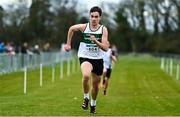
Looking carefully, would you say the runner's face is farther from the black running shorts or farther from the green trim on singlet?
the black running shorts

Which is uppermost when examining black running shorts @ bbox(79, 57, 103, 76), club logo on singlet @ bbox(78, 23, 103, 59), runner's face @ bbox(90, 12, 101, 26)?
runner's face @ bbox(90, 12, 101, 26)

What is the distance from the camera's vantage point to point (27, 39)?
81.2 meters

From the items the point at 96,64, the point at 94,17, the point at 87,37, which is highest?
the point at 94,17

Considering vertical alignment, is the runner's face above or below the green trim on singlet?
above

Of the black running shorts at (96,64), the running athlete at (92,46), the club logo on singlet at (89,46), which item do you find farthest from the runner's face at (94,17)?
the black running shorts at (96,64)

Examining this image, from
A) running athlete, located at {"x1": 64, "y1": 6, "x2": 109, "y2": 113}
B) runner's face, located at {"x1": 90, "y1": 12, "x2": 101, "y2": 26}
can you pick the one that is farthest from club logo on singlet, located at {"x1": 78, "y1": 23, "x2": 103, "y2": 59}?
runner's face, located at {"x1": 90, "y1": 12, "x2": 101, "y2": 26}

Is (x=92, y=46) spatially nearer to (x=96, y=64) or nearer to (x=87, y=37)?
(x=87, y=37)

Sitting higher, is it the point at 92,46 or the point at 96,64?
the point at 92,46

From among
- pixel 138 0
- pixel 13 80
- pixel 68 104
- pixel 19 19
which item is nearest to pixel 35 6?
pixel 19 19

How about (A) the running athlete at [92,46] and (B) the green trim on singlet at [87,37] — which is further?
(B) the green trim on singlet at [87,37]

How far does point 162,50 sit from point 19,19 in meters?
36.0

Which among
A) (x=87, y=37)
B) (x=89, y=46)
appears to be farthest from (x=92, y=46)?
(x=87, y=37)

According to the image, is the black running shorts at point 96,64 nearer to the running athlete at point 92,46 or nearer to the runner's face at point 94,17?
the running athlete at point 92,46

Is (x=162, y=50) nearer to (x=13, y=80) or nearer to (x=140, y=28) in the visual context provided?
(x=140, y=28)
